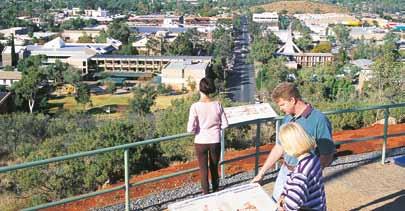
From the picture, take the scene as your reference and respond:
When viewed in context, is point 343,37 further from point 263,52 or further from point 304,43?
point 263,52

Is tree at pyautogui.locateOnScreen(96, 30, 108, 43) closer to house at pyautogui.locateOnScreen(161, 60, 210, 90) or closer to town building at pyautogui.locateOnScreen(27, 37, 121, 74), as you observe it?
town building at pyautogui.locateOnScreen(27, 37, 121, 74)

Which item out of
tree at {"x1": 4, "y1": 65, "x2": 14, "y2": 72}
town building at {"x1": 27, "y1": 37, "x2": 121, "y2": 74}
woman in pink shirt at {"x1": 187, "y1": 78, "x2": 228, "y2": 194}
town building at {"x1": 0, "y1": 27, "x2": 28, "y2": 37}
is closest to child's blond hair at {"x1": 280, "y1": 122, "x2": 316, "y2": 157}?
woman in pink shirt at {"x1": 187, "y1": 78, "x2": 228, "y2": 194}

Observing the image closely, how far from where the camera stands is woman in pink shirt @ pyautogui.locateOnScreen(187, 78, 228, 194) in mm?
3516

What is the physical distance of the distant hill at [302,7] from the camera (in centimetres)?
9962

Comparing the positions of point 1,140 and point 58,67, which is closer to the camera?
point 1,140

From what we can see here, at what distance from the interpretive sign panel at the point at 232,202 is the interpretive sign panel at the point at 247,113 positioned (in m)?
1.71

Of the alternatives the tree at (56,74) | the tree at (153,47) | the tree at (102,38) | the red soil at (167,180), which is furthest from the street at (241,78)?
the red soil at (167,180)

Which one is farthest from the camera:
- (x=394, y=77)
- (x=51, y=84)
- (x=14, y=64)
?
(x=14, y=64)

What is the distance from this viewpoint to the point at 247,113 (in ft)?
13.8

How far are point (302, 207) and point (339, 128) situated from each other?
682 cm

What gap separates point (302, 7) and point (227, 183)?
102462 millimetres

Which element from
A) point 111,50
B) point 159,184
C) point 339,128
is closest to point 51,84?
point 111,50

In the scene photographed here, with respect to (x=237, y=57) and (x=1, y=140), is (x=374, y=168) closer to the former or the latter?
(x=1, y=140)

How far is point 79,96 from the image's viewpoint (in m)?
27.5
